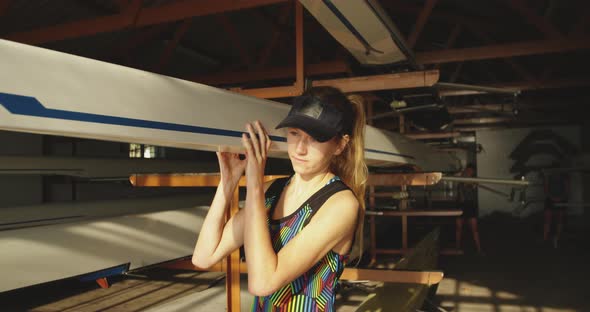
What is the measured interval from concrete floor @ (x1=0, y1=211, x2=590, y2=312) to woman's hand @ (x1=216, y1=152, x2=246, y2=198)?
158 cm

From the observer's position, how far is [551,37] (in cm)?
449

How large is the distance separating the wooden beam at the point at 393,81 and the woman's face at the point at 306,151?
6.06 feet

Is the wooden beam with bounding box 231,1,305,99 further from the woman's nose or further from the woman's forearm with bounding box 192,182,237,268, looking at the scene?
the woman's nose

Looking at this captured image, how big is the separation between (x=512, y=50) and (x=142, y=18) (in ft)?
12.3

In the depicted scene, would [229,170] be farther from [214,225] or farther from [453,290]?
[453,290]

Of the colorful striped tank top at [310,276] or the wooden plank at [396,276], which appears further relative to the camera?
the wooden plank at [396,276]

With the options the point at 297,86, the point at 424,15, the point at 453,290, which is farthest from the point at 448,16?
the point at 453,290

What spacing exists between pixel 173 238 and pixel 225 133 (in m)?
2.09

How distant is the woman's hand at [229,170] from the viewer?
120cm

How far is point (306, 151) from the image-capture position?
1067 millimetres

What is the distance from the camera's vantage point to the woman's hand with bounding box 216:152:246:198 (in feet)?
3.95

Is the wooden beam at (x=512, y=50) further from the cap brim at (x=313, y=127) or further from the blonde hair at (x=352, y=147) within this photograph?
the cap brim at (x=313, y=127)

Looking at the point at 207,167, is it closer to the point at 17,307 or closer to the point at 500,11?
the point at 17,307

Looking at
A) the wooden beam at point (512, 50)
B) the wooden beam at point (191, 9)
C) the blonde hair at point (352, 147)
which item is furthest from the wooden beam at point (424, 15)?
the blonde hair at point (352, 147)
